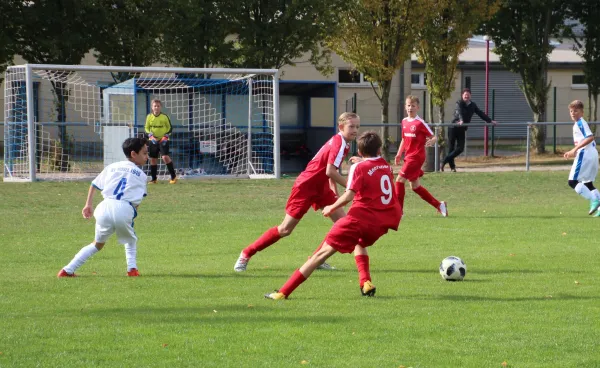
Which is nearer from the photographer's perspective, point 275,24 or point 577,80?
point 275,24

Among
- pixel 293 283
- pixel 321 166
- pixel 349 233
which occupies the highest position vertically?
pixel 321 166

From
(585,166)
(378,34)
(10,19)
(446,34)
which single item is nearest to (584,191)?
(585,166)

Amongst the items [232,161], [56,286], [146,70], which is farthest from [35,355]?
[232,161]

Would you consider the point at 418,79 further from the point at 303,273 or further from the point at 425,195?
the point at 303,273

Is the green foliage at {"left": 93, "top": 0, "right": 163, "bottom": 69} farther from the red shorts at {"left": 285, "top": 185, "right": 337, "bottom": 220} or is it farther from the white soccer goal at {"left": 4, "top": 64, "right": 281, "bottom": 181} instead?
the red shorts at {"left": 285, "top": 185, "right": 337, "bottom": 220}

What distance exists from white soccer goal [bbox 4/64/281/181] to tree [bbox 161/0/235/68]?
3.23 ft

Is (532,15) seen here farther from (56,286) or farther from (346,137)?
(56,286)

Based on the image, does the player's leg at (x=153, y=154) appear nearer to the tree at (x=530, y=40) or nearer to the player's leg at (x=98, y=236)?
the player's leg at (x=98, y=236)

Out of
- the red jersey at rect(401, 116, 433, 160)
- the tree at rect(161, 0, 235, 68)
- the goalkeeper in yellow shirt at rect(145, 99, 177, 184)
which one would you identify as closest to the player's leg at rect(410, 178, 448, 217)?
the red jersey at rect(401, 116, 433, 160)

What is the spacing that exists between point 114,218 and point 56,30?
1744 centimetres

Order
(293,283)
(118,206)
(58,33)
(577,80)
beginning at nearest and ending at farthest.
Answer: (293,283) → (118,206) → (58,33) → (577,80)

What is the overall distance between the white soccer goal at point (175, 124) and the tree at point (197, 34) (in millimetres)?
984

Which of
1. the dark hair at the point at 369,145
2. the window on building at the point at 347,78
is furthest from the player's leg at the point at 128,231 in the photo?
the window on building at the point at 347,78

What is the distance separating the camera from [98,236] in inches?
371
